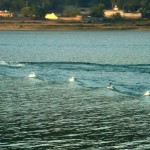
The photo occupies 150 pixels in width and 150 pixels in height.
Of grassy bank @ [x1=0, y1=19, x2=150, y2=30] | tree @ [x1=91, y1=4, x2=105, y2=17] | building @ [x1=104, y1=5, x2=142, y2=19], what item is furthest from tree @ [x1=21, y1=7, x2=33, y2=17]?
building @ [x1=104, y1=5, x2=142, y2=19]

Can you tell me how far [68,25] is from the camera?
596 ft

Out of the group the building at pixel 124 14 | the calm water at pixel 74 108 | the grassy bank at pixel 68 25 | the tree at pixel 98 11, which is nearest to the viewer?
the calm water at pixel 74 108

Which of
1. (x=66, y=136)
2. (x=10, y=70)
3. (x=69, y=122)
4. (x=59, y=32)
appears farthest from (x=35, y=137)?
(x=59, y=32)

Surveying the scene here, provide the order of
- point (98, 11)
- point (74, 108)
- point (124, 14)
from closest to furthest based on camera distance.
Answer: point (74, 108)
point (98, 11)
point (124, 14)

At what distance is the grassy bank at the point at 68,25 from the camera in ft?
593

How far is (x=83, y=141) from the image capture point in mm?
31141

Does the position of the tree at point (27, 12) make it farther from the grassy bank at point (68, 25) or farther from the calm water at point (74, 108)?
the calm water at point (74, 108)

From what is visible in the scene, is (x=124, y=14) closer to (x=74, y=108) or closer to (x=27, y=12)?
(x=27, y=12)

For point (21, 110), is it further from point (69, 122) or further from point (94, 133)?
point (94, 133)

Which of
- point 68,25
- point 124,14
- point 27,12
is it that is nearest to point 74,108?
point 68,25

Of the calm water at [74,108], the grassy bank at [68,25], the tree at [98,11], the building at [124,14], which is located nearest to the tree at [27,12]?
the grassy bank at [68,25]

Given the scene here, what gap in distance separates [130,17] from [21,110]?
514 feet

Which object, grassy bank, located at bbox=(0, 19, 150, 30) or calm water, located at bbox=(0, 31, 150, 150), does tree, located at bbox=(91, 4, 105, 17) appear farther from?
calm water, located at bbox=(0, 31, 150, 150)

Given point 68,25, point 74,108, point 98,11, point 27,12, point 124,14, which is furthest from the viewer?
point 124,14
